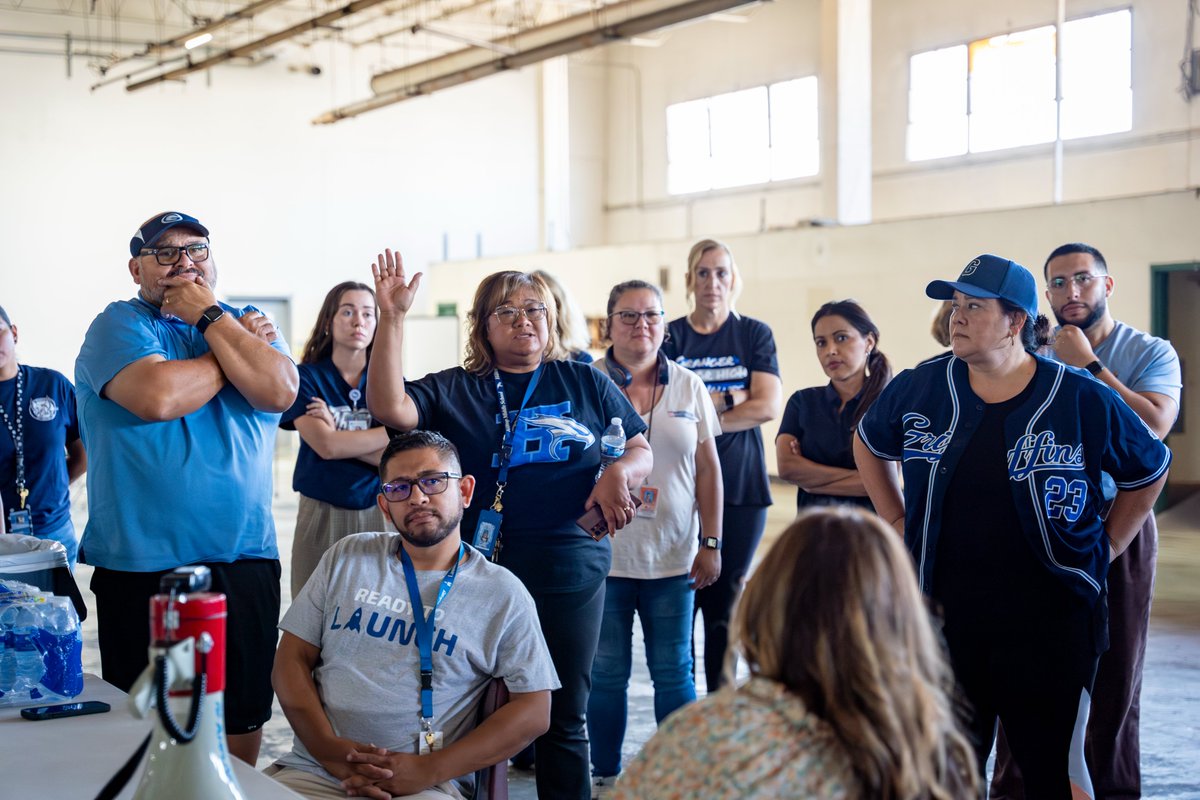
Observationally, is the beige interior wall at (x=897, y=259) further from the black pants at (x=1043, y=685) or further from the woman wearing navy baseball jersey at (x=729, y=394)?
the black pants at (x=1043, y=685)

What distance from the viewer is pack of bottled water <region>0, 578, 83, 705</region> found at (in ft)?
6.90

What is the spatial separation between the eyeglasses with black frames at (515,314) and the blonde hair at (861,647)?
161 centimetres

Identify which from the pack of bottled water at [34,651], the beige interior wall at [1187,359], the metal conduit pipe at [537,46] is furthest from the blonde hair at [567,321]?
the beige interior wall at [1187,359]

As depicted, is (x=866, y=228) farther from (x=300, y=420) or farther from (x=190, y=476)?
(x=190, y=476)

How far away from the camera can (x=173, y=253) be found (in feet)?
8.20

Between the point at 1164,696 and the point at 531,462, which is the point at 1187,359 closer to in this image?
the point at 1164,696

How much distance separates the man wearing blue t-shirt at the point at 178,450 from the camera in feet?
7.97

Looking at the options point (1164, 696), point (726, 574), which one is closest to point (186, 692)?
point (726, 574)

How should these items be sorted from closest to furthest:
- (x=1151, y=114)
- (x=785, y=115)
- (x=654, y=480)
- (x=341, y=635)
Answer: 1. (x=341, y=635)
2. (x=654, y=480)
3. (x=1151, y=114)
4. (x=785, y=115)

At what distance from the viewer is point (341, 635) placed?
7.70 ft

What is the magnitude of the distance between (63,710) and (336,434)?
1.69 m

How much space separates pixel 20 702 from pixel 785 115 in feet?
46.7

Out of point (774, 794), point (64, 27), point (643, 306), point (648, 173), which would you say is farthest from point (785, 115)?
point (774, 794)

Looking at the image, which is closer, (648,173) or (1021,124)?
(1021,124)
